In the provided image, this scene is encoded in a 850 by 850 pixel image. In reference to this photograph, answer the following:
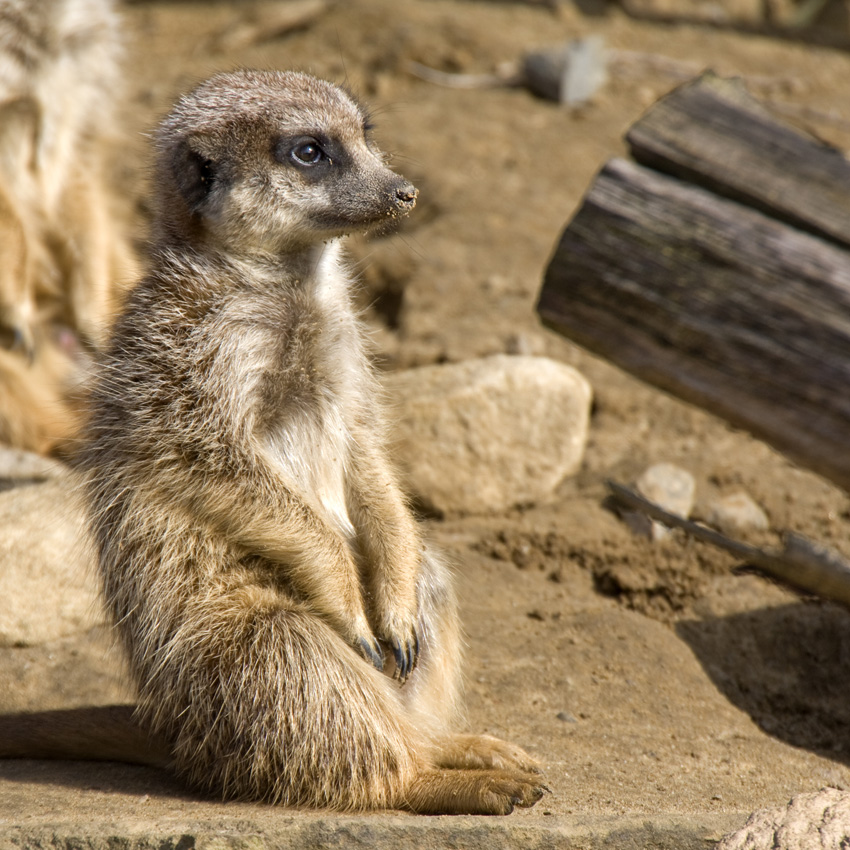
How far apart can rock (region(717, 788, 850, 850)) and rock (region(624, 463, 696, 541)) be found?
1.74 metres

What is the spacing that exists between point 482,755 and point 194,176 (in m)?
1.61

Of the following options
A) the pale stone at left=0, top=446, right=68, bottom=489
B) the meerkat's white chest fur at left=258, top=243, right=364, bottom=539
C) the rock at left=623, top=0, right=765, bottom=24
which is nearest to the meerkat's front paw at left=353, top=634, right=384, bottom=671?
the meerkat's white chest fur at left=258, top=243, right=364, bottom=539

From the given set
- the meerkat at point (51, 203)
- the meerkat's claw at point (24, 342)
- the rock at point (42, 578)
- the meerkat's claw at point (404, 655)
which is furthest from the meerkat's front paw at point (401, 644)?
the meerkat's claw at point (24, 342)

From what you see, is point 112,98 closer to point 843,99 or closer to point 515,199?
point 515,199

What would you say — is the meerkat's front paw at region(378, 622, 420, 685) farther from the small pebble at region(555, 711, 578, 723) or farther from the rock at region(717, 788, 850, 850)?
the rock at region(717, 788, 850, 850)

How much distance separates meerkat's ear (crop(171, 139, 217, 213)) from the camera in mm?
2703

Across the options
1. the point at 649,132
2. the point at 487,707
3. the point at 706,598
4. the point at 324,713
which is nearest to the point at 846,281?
the point at 649,132

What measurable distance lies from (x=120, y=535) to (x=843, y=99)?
6.14 meters

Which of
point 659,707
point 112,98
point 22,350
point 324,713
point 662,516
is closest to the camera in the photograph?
point 324,713

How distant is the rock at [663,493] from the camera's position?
3959 millimetres

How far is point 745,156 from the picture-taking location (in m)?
3.10

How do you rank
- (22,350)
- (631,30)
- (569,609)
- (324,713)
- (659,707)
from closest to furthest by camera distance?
(324,713) → (659,707) → (569,609) → (22,350) → (631,30)

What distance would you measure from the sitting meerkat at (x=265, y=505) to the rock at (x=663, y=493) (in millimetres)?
1314

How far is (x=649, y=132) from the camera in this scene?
3.17 meters
